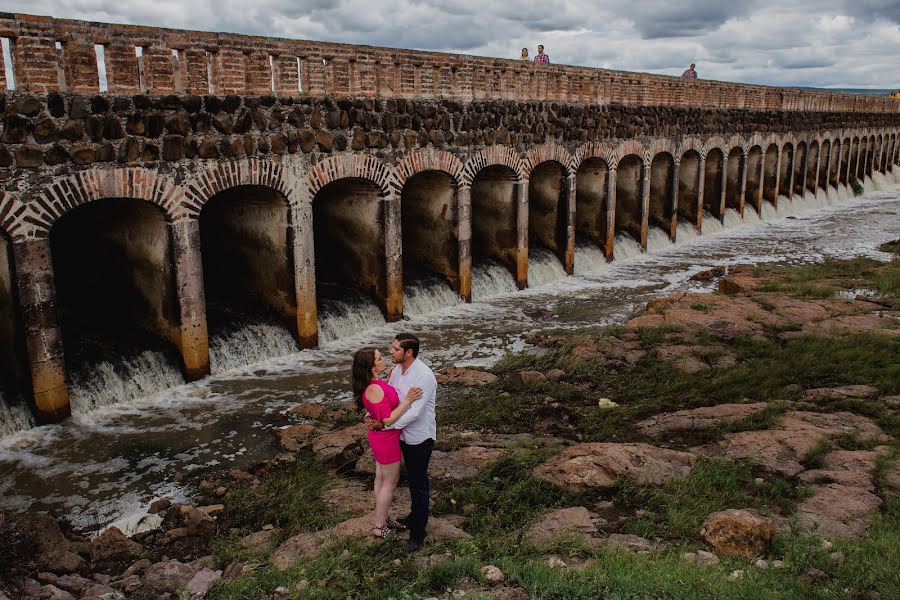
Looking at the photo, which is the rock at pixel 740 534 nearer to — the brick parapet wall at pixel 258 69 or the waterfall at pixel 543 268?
the brick parapet wall at pixel 258 69

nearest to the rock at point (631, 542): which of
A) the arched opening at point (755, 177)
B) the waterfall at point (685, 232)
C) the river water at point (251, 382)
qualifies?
the river water at point (251, 382)

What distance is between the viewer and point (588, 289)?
17.0 m

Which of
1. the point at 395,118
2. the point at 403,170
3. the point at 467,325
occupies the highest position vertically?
the point at 395,118

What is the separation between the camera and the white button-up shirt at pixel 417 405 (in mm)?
5070

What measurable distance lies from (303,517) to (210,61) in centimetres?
684

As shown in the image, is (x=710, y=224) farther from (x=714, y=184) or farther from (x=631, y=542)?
(x=631, y=542)

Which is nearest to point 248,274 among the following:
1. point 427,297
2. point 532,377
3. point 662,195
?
point 427,297

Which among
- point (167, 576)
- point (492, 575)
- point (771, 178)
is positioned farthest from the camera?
point (771, 178)

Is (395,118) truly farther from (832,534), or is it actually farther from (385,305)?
(832,534)

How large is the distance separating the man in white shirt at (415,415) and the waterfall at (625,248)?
16080mm

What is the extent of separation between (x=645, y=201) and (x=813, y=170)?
16344mm

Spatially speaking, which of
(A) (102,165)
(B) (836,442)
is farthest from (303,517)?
(A) (102,165)

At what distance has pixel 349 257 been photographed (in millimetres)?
14258

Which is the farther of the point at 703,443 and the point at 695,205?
the point at 695,205
